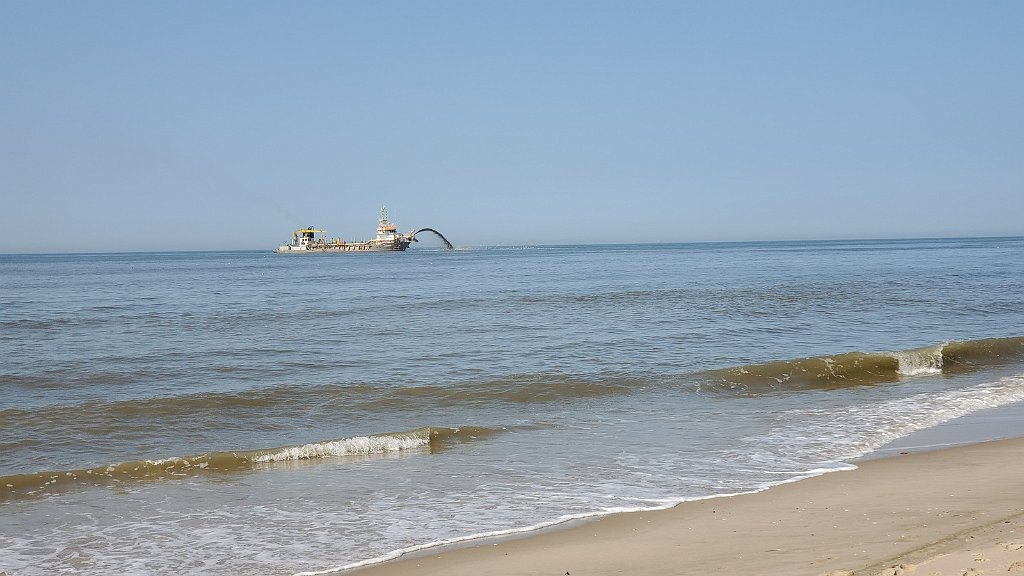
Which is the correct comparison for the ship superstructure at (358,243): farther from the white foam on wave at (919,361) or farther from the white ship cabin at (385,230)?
the white foam on wave at (919,361)

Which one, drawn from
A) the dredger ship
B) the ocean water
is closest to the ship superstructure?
the dredger ship

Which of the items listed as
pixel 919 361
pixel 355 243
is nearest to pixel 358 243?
pixel 355 243

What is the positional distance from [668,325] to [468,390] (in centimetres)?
1020

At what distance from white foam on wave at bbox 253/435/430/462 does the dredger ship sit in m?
122

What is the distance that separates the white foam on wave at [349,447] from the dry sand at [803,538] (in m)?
3.84

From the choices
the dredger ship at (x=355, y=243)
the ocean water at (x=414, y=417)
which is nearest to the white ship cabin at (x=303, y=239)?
the dredger ship at (x=355, y=243)

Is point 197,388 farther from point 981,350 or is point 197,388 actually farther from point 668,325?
point 981,350

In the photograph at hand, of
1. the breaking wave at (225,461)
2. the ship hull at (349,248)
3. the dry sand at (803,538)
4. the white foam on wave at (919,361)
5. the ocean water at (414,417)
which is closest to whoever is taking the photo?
the dry sand at (803,538)

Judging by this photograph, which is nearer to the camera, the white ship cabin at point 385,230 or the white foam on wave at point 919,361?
the white foam on wave at point 919,361

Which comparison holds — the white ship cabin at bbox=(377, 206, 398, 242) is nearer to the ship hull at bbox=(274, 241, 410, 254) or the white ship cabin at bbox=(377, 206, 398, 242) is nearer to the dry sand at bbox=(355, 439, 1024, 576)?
the ship hull at bbox=(274, 241, 410, 254)

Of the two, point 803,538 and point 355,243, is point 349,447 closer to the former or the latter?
point 803,538

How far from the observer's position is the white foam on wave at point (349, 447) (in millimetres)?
9438

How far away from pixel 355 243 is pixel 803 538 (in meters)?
131

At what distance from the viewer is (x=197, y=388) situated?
44.4ft
